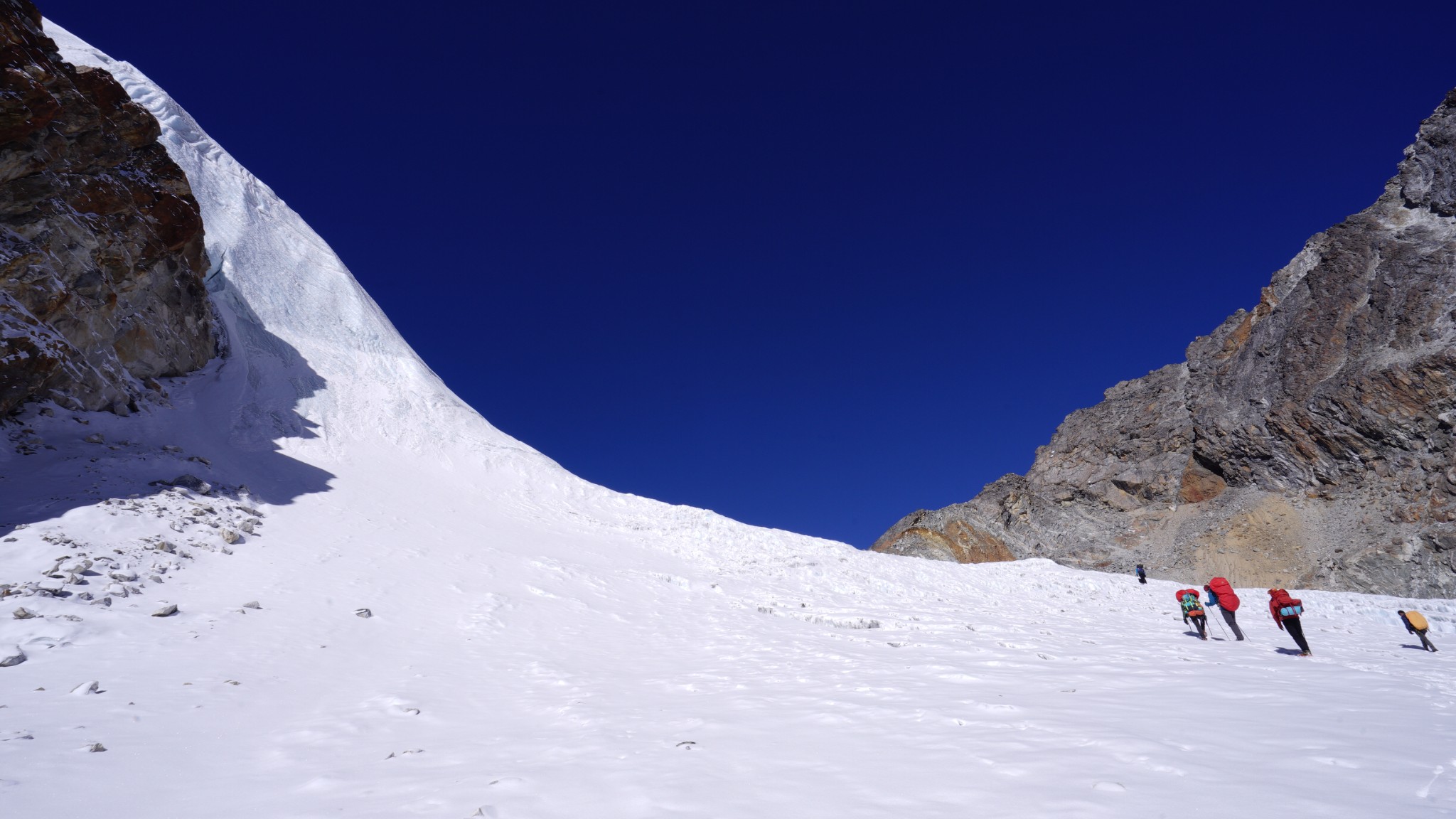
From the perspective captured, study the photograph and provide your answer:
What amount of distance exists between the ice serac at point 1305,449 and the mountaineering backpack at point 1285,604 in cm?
3452

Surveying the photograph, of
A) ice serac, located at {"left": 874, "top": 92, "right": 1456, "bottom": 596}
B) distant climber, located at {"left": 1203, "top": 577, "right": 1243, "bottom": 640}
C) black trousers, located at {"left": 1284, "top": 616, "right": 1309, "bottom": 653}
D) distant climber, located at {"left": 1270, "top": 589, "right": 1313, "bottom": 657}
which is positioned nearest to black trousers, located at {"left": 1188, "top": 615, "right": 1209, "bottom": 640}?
distant climber, located at {"left": 1203, "top": 577, "right": 1243, "bottom": 640}

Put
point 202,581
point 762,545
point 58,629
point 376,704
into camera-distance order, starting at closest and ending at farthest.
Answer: point 376,704 → point 58,629 → point 202,581 → point 762,545

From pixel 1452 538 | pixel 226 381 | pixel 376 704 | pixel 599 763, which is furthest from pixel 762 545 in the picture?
pixel 1452 538

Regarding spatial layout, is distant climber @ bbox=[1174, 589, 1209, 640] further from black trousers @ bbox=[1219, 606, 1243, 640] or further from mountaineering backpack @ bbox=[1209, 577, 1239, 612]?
mountaineering backpack @ bbox=[1209, 577, 1239, 612]

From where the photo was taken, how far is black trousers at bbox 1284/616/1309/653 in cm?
1125

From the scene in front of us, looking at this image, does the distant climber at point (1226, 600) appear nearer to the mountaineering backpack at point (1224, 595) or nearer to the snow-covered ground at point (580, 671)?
the mountaineering backpack at point (1224, 595)

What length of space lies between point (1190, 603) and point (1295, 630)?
10.8ft

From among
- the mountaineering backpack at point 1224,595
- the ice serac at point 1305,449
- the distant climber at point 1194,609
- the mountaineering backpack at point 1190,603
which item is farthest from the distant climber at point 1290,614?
the ice serac at point 1305,449

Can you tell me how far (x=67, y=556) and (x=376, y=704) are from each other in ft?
24.1

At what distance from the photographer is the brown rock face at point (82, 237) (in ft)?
53.4

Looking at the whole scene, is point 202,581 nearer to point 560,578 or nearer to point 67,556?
point 67,556

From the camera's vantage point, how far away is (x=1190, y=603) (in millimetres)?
14602

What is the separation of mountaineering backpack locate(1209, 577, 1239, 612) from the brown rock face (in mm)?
26808

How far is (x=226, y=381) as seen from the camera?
86.3 ft
